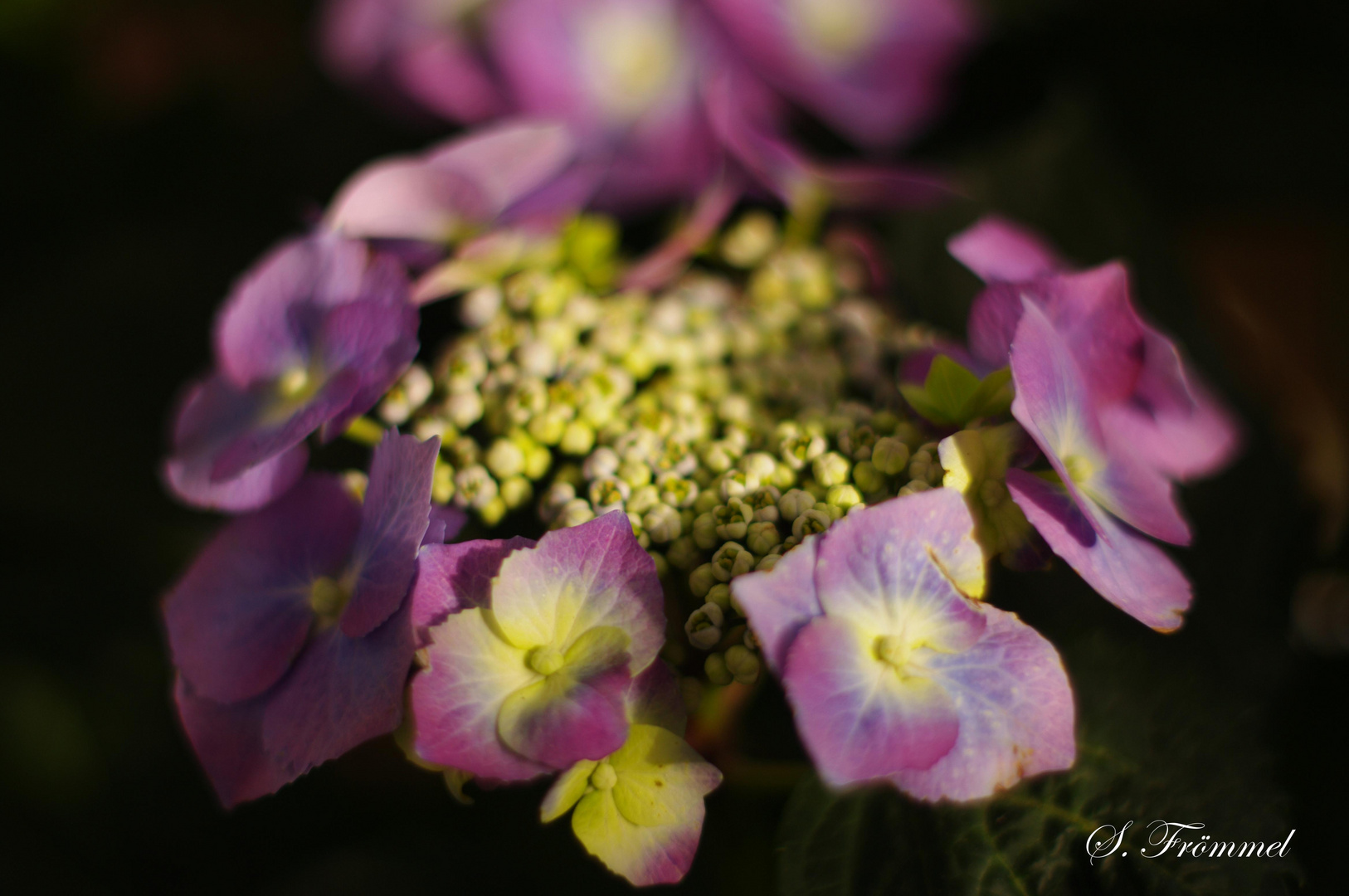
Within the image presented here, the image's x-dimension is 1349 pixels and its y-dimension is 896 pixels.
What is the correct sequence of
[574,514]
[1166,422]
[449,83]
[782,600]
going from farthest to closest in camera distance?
[449,83] < [1166,422] < [574,514] < [782,600]

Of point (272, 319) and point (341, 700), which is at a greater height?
point (272, 319)

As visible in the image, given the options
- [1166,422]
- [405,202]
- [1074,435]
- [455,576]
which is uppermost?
[405,202]

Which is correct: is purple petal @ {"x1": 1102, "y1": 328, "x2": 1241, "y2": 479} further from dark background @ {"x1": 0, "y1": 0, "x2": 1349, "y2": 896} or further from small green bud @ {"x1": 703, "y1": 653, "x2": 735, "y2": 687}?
small green bud @ {"x1": 703, "y1": 653, "x2": 735, "y2": 687}

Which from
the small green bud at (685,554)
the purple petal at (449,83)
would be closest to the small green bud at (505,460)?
the small green bud at (685,554)

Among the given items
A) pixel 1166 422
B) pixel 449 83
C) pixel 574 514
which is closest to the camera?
pixel 574 514

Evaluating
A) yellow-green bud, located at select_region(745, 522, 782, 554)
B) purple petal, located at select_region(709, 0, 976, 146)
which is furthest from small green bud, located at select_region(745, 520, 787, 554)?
purple petal, located at select_region(709, 0, 976, 146)

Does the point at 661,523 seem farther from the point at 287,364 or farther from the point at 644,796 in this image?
the point at 287,364

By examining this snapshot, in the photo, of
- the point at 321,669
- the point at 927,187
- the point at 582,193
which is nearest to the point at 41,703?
the point at 321,669

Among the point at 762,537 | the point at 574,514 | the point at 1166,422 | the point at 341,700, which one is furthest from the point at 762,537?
the point at 1166,422

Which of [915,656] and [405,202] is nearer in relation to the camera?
[915,656]

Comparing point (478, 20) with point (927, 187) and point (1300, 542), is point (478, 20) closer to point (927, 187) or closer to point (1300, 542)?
point (927, 187)
